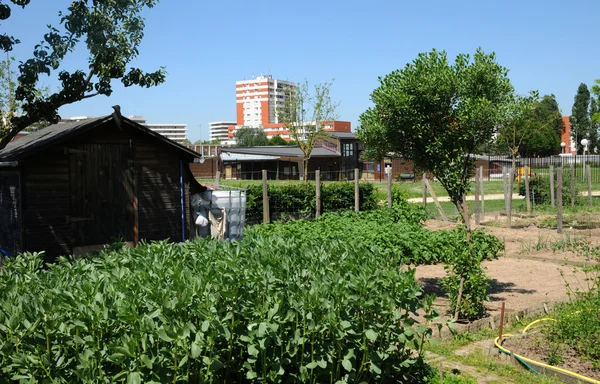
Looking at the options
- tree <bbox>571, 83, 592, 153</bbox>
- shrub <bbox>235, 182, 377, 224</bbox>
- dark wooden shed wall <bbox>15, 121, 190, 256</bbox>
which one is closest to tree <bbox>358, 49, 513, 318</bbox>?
dark wooden shed wall <bbox>15, 121, 190, 256</bbox>

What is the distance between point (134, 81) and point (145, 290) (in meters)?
10.5

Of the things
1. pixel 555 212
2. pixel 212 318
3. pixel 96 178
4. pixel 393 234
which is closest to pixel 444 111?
pixel 393 234

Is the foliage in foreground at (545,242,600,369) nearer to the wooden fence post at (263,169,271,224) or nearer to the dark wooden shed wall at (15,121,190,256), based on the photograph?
the dark wooden shed wall at (15,121,190,256)

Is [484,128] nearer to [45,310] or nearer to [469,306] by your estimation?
[469,306]

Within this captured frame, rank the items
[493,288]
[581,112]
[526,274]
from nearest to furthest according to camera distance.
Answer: [493,288]
[526,274]
[581,112]

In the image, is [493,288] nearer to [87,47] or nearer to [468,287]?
[468,287]

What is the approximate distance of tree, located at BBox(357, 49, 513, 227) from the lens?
9.90 m

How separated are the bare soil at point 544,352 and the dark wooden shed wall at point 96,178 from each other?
30.7ft

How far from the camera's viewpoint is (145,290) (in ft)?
15.1

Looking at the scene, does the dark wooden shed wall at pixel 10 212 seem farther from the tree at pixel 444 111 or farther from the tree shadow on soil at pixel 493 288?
the tree shadow on soil at pixel 493 288

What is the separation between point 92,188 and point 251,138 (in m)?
90.5

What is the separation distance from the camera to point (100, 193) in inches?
546

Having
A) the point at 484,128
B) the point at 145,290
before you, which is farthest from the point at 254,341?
the point at 484,128

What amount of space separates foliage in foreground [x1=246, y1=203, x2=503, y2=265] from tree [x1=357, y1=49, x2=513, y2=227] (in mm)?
2042
